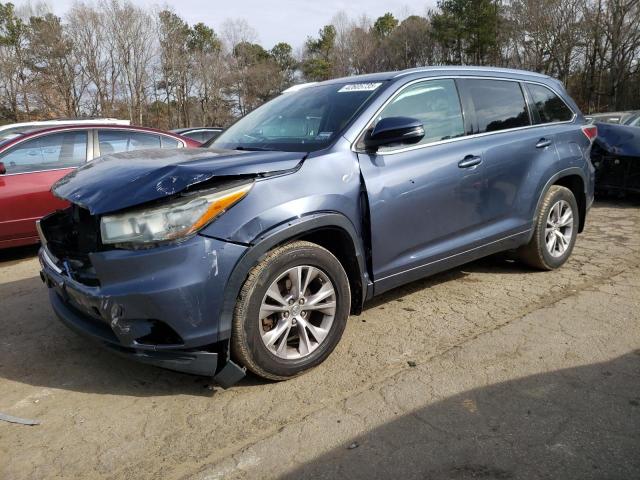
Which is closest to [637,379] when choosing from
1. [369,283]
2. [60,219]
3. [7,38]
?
[369,283]

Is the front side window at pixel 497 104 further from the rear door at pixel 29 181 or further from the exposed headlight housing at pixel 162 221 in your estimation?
the rear door at pixel 29 181

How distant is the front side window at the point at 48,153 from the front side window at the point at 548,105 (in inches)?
202

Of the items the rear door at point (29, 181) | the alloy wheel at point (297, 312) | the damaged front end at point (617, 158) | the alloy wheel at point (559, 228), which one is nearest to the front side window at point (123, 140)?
the rear door at point (29, 181)

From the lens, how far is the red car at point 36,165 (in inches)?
216

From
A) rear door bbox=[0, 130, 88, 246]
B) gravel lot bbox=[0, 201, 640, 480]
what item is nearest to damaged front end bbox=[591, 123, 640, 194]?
gravel lot bbox=[0, 201, 640, 480]

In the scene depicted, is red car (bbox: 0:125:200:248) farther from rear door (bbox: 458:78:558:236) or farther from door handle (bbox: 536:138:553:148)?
door handle (bbox: 536:138:553:148)

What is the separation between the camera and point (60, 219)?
10.6 ft

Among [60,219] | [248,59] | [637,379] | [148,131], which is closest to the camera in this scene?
[637,379]

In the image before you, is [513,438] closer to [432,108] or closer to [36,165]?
[432,108]

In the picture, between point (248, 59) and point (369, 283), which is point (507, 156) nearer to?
point (369, 283)

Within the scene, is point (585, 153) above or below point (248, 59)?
below

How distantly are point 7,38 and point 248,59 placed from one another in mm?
18900

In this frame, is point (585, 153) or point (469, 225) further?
point (585, 153)

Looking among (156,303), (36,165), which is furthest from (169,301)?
(36,165)
